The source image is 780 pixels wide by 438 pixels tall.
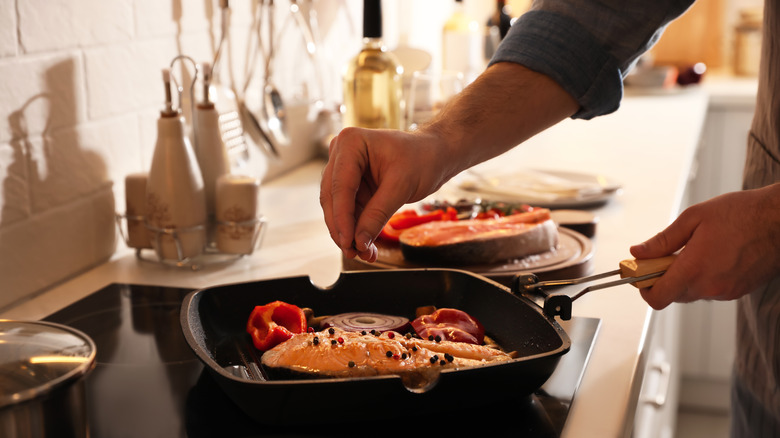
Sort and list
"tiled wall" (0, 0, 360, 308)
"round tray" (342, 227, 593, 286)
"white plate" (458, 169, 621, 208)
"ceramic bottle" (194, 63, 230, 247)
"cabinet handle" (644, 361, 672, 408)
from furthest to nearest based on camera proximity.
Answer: "white plate" (458, 169, 621, 208) → "cabinet handle" (644, 361, 672, 408) → "ceramic bottle" (194, 63, 230, 247) → "round tray" (342, 227, 593, 286) → "tiled wall" (0, 0, 360, 308)

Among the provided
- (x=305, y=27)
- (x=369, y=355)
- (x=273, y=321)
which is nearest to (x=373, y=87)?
(x=305, y=27)

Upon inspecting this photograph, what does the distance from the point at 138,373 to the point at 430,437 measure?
322 mm

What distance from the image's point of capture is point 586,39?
1.14 metres

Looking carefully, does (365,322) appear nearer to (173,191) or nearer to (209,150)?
(173,191)

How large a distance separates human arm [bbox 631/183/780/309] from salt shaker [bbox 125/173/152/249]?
2.26 ft

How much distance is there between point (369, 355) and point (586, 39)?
0.59m

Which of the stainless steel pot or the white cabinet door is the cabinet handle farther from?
the white cabinet door

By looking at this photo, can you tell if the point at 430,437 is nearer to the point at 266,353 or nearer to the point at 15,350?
the point at 266,353

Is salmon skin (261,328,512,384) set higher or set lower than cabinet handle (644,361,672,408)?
higher

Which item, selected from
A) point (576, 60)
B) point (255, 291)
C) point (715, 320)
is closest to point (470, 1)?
point (715, 320)

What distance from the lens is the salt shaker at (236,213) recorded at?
121cm

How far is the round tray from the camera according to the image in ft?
3.75

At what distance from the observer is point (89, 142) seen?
1.18 m

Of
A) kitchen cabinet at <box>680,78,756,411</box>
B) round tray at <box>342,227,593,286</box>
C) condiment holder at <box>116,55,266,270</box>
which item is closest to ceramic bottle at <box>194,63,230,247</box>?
condiment holder at <box>116,55,266,270</box>
